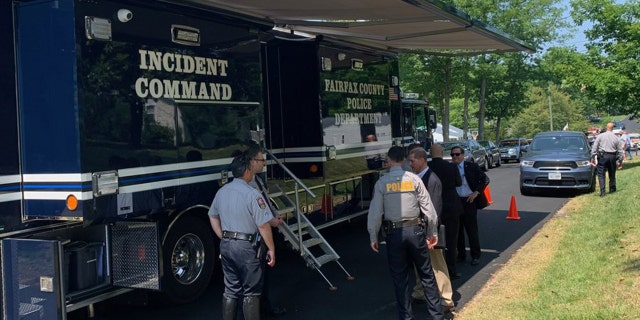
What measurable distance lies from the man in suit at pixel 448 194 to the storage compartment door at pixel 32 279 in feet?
13.2

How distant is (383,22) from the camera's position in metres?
8.60

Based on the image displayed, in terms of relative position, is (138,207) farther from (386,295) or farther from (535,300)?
(535,300)

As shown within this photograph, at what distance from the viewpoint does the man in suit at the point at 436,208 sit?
5.72 m

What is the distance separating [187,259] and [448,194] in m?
3.05

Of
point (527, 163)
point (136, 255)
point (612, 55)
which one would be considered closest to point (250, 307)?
point (136, 255)

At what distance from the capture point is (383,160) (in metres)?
10.4

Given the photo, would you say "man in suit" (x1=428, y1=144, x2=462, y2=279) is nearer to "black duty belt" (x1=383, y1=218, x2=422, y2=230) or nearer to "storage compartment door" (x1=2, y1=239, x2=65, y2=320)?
"black duty belt" (x1=383, y1=218, x2=422, y2=230)

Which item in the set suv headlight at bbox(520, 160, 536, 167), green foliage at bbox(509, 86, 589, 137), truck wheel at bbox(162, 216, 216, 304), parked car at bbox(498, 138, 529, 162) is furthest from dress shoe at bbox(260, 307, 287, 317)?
green foliage at bbox(509, 86, 589, 137)

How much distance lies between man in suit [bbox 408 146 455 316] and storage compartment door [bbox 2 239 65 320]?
11.1ft

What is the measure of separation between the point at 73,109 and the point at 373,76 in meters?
6.27

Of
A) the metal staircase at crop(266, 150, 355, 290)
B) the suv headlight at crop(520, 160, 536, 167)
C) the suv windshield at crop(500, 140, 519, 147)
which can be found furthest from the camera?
the suv windshield at crop(500, 140, 519, 147)

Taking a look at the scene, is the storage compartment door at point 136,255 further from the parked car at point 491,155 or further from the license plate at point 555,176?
the parked car at point 491,155

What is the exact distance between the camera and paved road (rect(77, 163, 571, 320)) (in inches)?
241

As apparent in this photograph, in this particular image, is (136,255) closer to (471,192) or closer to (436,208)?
(436,208)
